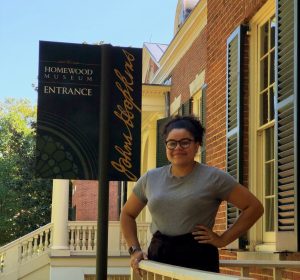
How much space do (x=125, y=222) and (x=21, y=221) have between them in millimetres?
31374

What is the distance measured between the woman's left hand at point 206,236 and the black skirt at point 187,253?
0.07 feet

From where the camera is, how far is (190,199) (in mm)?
2939

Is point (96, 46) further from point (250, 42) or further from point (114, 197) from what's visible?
point (114, 197)

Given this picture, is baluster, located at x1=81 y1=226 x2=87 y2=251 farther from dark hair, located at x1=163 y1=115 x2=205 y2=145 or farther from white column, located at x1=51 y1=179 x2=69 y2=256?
dark hair, located at x1=163 y1=115 x2=205 y2=145

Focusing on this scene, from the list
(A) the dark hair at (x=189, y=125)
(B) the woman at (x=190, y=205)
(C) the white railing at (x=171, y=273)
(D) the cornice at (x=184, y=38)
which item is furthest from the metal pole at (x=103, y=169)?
(D) the cornice at (x=184, y=38)

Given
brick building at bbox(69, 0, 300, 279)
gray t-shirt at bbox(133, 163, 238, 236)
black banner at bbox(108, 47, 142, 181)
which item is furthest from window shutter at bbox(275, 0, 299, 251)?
gray t-shirt at bbox(133, 163, 238, 236)

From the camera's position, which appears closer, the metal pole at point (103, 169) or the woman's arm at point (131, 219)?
the woman's arm at point (131, 219)

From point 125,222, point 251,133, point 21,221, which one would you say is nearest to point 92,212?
point 21,221

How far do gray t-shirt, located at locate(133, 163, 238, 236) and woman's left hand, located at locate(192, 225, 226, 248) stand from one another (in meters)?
0.04

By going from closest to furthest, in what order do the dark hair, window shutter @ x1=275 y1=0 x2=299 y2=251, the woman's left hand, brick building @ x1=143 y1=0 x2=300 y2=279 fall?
the woman's left hand < the dark hair < window shutter @ x1=275 y1=0 x2=299 y2=251 < brick building @ x1=143 y1=0 x2=300 y2=279

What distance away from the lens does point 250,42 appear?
6.39 m

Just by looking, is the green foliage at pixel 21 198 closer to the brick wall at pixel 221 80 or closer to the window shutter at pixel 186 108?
the window shutter at pixel 186 108

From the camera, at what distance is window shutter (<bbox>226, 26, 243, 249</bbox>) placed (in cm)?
627

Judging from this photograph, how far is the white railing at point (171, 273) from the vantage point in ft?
6.58
